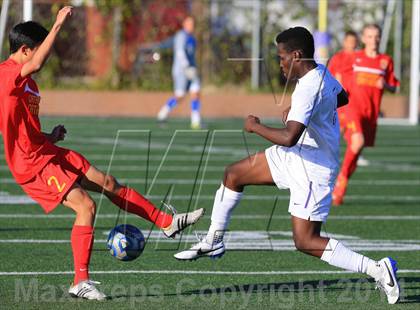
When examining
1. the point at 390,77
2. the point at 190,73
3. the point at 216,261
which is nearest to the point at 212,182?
the point at 390,77

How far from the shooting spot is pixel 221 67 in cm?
2853

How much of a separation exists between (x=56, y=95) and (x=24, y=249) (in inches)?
703

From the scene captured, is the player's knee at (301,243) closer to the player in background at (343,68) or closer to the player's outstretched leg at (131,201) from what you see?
the player's outstretched leg at (131,201)

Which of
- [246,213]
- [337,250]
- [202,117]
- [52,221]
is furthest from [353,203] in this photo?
[202,117]

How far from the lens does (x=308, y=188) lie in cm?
722

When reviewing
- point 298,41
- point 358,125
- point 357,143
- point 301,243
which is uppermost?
point 298,41

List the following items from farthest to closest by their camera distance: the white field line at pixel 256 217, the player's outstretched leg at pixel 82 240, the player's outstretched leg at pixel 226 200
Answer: the white field line at pixel 256 217
the player's outstretched leg at pixel 226 200
the player's outstretched leg at pixel 82 240

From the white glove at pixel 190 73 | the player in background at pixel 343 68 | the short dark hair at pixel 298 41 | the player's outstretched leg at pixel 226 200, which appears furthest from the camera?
the white glove at pixel 190 73

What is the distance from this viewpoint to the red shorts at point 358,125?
1280 cm

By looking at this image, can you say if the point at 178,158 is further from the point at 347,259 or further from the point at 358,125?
the point at 347,259

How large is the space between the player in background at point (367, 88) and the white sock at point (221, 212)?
4936mm

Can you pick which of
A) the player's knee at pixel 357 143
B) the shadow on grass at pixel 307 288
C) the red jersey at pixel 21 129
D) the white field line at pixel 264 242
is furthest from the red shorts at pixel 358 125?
the red jersey at pixel 21 129

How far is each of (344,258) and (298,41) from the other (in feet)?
4.46

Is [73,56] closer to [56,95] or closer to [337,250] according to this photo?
[56,95]
